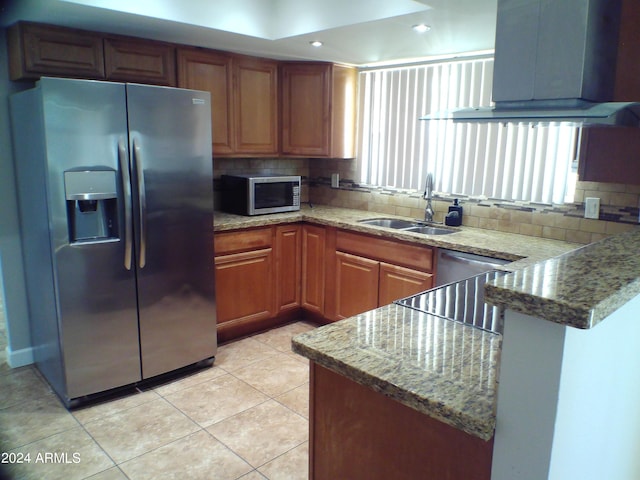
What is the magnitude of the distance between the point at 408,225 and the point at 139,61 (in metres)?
2.15

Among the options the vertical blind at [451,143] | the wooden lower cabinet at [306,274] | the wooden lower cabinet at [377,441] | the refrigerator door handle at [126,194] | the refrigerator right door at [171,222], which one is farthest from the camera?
the wooden lower cabinet at [306,274]

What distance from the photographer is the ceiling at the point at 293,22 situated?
95.7 inches

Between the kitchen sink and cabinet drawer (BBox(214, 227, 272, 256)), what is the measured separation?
73 centimetres

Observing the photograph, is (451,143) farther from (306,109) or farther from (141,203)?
(141,203)

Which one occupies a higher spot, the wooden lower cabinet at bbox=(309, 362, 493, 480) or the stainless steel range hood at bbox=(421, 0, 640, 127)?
the stainless steel range hood at bbox=(421, 0, 640, 127)

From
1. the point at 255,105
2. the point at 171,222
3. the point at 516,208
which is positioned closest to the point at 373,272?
the point at 516,208

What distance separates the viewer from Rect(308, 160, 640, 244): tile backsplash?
108 inches

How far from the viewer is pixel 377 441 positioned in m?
1.28

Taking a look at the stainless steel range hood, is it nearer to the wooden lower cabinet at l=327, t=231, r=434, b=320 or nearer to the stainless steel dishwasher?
the stainless steel dishwasher

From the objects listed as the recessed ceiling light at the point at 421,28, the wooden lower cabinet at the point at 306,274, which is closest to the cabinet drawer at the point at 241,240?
the wooden lower cabinet at the point at 306,274

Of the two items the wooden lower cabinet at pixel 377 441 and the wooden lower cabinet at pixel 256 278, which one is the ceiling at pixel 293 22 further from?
the wooden lower cabinet at pixel 377 441

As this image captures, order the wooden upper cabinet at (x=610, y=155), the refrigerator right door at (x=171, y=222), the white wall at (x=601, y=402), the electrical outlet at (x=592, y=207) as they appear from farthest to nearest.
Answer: the electrical outlet at (x=592, y=207), the refrigerator right door at (x=171, y=222), the wooden upper cabinet at (x=610, y=155), the white wall at (x=601, y=402)

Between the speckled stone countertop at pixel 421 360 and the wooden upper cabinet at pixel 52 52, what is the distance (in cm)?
232

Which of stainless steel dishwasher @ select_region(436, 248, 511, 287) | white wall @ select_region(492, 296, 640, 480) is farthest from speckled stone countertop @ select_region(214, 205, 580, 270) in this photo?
white wall @ select_region(492, 296, 640, 480)
